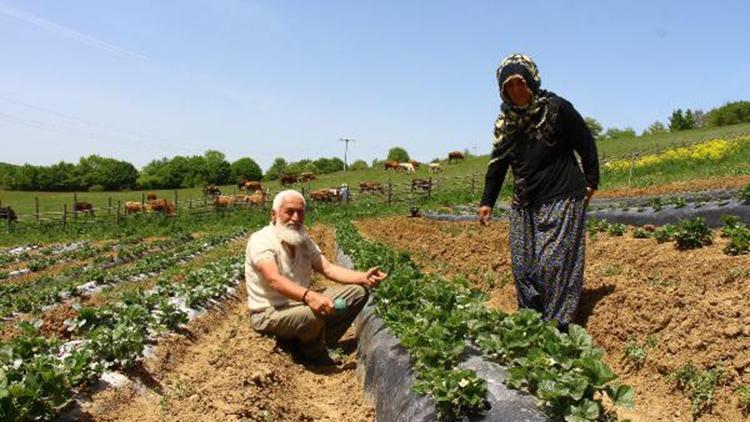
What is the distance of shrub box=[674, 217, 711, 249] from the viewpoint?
21.9ft

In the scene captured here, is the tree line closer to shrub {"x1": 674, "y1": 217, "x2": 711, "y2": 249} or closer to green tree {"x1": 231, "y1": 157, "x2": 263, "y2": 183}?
green tree {"x1": 231, "y1": 157, "x2": 263, "y2": 183}

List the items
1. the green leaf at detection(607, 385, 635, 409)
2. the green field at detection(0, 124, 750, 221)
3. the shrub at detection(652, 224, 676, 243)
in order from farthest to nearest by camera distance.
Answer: the green field at detection(0, 124, 750, 221) < the shrub at detection(652, 224, 676, 243) < the green leaf at detection(607, 385, 635, 409)

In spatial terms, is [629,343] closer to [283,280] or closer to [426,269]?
[283,280]

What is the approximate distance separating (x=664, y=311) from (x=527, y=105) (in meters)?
1.96

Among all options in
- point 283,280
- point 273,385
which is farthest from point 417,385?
point 283,280

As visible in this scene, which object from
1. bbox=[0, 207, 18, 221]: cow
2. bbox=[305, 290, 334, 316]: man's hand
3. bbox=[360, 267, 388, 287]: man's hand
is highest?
bbox=[360, 267, 388, 287]: man's hand

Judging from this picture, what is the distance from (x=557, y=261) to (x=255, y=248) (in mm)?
2405

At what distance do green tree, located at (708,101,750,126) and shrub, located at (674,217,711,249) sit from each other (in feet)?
251

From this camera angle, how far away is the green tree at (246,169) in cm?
7925

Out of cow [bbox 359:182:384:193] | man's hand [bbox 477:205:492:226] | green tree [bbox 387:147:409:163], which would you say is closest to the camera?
man's hand [bbox 477:205:492:226]

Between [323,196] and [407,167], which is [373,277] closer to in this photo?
[323,196]

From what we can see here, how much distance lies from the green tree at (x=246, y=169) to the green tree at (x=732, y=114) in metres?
57.7

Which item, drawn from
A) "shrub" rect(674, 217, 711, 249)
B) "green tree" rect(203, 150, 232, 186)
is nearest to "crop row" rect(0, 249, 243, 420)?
"shrub" rect(674, 217, 711, 249)

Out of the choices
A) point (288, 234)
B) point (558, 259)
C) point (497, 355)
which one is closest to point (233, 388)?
point (288, 234)
